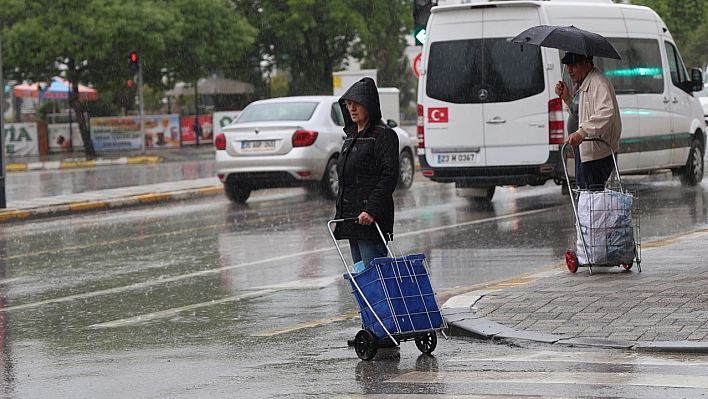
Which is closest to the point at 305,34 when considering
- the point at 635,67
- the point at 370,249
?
the point at 635,67

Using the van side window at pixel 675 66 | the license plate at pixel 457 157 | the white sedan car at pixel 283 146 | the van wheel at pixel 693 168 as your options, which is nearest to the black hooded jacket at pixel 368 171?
the license plate at pixel 457 157

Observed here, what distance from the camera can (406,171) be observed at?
20938 mm

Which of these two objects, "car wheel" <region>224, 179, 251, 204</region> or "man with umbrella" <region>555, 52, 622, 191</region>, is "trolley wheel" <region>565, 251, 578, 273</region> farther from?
Answer: "car wheel" <region>224, 179, 251, 204</region>

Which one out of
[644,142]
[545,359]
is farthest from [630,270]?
[644,142]

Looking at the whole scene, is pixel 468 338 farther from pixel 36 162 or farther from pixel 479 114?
pixel 36 162

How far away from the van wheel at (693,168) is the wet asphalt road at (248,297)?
7.7 inches

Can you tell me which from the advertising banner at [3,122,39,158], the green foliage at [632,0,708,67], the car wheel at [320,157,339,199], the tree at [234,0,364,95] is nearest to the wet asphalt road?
the car wheel at [320,157,339,199]

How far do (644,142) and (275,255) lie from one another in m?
6.74

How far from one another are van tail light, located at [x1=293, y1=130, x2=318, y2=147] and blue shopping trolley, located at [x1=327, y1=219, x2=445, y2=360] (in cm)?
1145

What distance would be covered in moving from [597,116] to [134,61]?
29.2m

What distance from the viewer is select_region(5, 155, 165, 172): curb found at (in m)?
34.2

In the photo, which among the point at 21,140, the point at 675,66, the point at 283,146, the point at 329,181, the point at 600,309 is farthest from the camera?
the point at 21,140

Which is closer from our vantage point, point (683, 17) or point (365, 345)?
point (365, 345)

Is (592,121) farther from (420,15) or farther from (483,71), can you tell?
(420,15)
